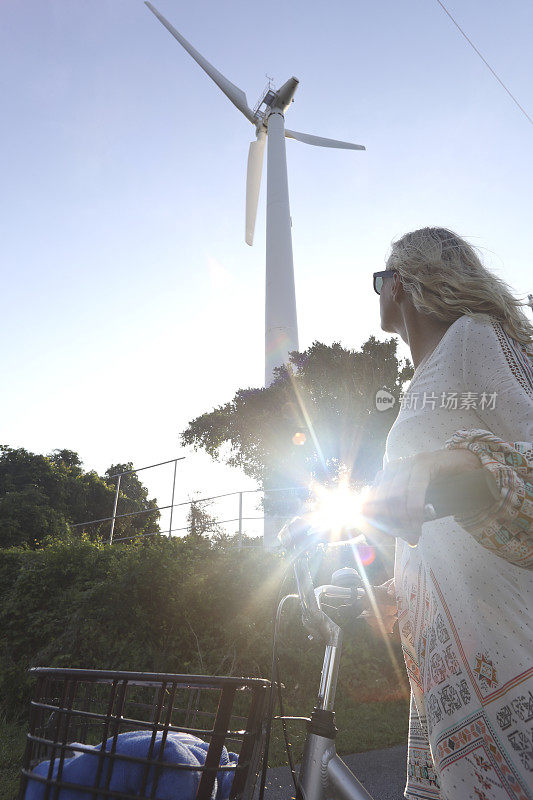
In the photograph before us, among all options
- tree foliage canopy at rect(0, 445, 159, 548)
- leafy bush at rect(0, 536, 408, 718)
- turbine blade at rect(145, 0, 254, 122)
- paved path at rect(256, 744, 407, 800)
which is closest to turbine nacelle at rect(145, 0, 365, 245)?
turbine blade at rect(145, 0, 254, 122)

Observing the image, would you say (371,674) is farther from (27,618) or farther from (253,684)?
(253,684)

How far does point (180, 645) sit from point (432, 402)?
4.27 metres

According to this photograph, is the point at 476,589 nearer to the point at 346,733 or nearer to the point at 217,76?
the point at 346,733

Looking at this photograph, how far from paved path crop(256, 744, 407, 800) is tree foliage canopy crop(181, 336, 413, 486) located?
9.28 metres

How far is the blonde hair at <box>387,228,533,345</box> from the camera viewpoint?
1120 millimetres

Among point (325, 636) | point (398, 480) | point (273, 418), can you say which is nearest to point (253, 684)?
point (325, 636)

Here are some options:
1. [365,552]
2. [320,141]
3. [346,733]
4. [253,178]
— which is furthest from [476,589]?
[320,141]

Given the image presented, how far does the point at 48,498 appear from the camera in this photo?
27500mm

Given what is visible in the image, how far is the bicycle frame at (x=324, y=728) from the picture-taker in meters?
1.09

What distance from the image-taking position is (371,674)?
4660mm

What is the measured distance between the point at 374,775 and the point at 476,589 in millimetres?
3221

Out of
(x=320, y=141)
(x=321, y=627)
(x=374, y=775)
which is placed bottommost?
(x=374, y=775)

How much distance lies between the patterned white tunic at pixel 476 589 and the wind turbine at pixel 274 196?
15.3 m

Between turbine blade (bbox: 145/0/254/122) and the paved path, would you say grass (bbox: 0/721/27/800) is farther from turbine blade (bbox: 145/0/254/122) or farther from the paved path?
turbine blade (bbox: 145/0/254/122)
